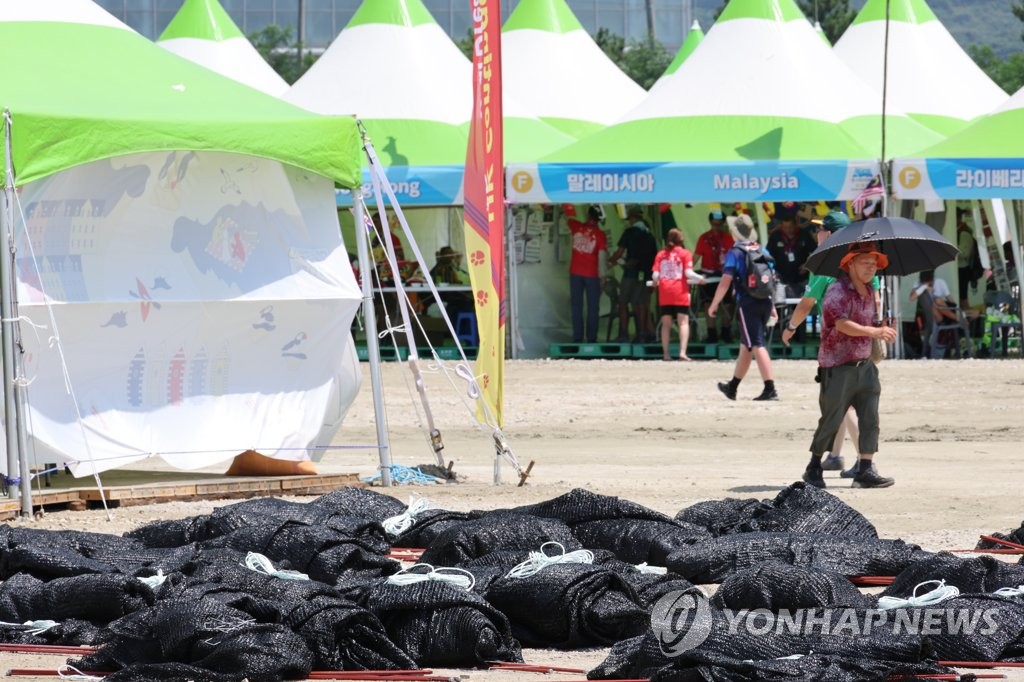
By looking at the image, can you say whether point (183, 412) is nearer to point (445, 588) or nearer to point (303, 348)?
point (303, 348)

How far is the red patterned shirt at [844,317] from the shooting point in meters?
10.9

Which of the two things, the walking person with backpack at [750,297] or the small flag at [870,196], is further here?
the small flag at [870,196]

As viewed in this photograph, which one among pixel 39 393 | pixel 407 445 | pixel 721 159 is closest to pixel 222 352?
pixel 39 393

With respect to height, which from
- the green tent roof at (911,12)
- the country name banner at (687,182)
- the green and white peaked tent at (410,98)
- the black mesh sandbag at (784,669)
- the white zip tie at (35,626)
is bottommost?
the white zip tie at (35,626)

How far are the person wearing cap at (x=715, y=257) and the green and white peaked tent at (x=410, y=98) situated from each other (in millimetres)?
3014

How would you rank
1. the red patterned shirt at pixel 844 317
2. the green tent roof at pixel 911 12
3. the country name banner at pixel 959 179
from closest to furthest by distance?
the red patterned shirt at pixel 844 317
the country name banner at pixel 959 179
the green tent roof at pixel 911 12

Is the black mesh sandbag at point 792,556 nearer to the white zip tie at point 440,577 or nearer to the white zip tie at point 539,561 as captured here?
the white zip tie at point 539,561

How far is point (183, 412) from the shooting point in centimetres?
1144

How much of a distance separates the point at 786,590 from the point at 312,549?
228 centimetres

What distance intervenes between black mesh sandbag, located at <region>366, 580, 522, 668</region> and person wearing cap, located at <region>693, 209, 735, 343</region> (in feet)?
51.7

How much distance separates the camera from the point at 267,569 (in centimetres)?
737

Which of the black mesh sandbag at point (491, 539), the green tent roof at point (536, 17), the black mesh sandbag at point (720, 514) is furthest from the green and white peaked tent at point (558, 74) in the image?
the black mesh sandbag at point (491, 539)

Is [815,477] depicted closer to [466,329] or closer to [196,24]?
[466,329]

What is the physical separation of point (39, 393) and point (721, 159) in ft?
40.7
